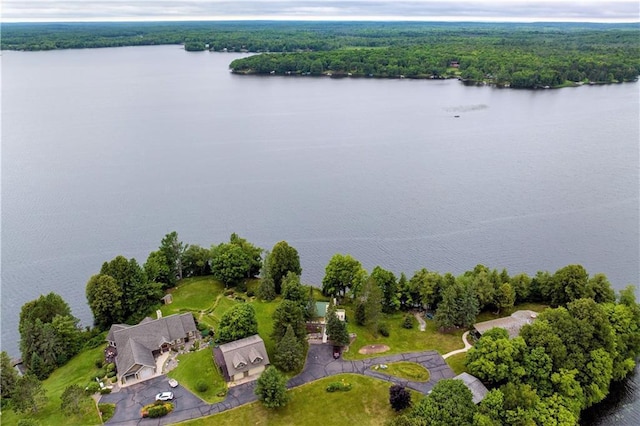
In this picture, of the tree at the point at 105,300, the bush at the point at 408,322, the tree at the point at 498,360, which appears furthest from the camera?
the tree at the point at 105,300

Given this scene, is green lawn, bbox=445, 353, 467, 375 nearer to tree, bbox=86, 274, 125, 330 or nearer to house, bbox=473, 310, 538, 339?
house, bbox=473, 310, 538, 339

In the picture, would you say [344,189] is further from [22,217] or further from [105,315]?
[22,217]

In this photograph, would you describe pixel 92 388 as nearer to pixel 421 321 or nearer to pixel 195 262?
pixel 195 262

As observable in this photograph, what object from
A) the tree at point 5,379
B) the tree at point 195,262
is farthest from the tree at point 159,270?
the tree at point 5,379

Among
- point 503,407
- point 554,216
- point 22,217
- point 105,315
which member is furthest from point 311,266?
point 22,217

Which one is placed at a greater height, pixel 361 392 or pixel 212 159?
pixel 212 159

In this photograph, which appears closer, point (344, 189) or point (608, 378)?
point (608, 378)

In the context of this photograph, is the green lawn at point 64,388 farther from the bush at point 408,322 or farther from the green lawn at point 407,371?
the bush at point 408,322
